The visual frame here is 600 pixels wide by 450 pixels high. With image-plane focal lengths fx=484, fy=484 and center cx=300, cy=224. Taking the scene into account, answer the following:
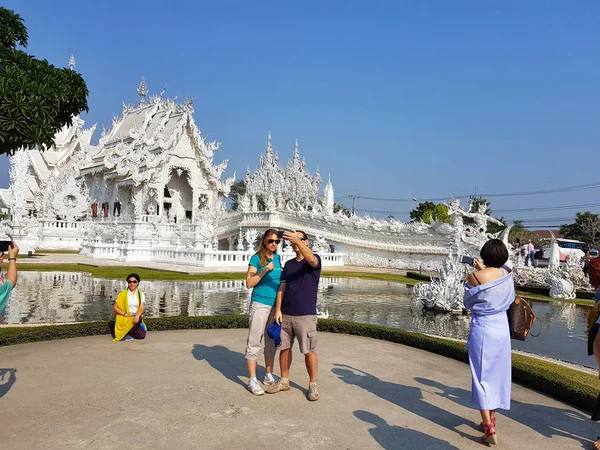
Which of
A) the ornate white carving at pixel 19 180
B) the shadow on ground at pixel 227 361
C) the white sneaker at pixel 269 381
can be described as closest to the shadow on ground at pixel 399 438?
the shadow on ground at pixel 227 361

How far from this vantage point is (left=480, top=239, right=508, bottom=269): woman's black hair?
396cm

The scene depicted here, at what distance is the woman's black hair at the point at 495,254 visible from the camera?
396 centimetres

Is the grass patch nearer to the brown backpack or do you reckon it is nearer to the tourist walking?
the tourist walking

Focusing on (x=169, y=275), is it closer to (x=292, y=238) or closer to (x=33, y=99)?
(x=33, y=99)

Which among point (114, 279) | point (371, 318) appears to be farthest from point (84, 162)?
point (371, 318)

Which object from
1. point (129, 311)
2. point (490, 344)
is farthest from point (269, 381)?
point (129, 311)

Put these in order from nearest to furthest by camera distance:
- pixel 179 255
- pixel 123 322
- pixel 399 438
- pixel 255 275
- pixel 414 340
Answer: pixel 399 438
pixel 255 275
pixel 123 322
pixel 414 340
pixel 179 255

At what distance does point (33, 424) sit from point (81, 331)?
11.7ft

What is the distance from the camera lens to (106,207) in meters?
40.4

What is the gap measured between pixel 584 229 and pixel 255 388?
52848 millimetres

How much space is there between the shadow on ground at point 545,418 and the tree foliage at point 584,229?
4510 cm

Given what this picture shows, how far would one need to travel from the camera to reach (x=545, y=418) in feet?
14.7

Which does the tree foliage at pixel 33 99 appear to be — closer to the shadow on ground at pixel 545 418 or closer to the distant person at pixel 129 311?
the distant person at pixel 129 311

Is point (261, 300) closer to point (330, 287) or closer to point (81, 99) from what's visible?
point (81, 99)
